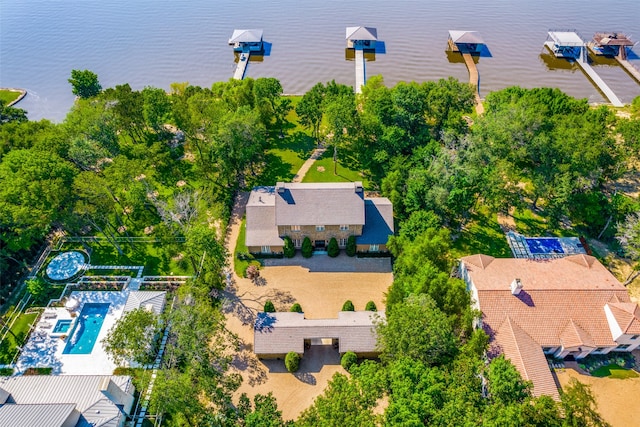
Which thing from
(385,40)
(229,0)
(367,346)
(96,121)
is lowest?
(367,346)

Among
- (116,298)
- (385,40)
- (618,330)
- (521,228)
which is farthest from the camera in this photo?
(385,40)

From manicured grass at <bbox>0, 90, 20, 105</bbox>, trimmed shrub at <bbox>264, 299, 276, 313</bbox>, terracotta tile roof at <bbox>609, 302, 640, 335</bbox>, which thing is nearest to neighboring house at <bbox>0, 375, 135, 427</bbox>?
trimmed shrub at <bbox>264, 299, 276, 313</bbox>

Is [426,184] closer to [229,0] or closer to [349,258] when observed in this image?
[349,258]

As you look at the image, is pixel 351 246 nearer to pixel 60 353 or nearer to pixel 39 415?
pixel 60 353

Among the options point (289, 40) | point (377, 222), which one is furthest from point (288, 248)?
point (289, 40)

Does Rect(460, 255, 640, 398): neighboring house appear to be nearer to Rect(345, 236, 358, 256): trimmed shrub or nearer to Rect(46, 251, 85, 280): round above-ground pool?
Rect(345, 236, 358, 256): trimmed shrub

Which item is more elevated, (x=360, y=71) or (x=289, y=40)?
(x=289, y=40)

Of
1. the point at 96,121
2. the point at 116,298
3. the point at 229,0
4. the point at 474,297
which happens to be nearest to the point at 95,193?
the point at 116,298

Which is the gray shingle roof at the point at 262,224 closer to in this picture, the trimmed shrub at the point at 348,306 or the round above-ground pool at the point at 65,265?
the trimmed shrub at the point at 348,306
